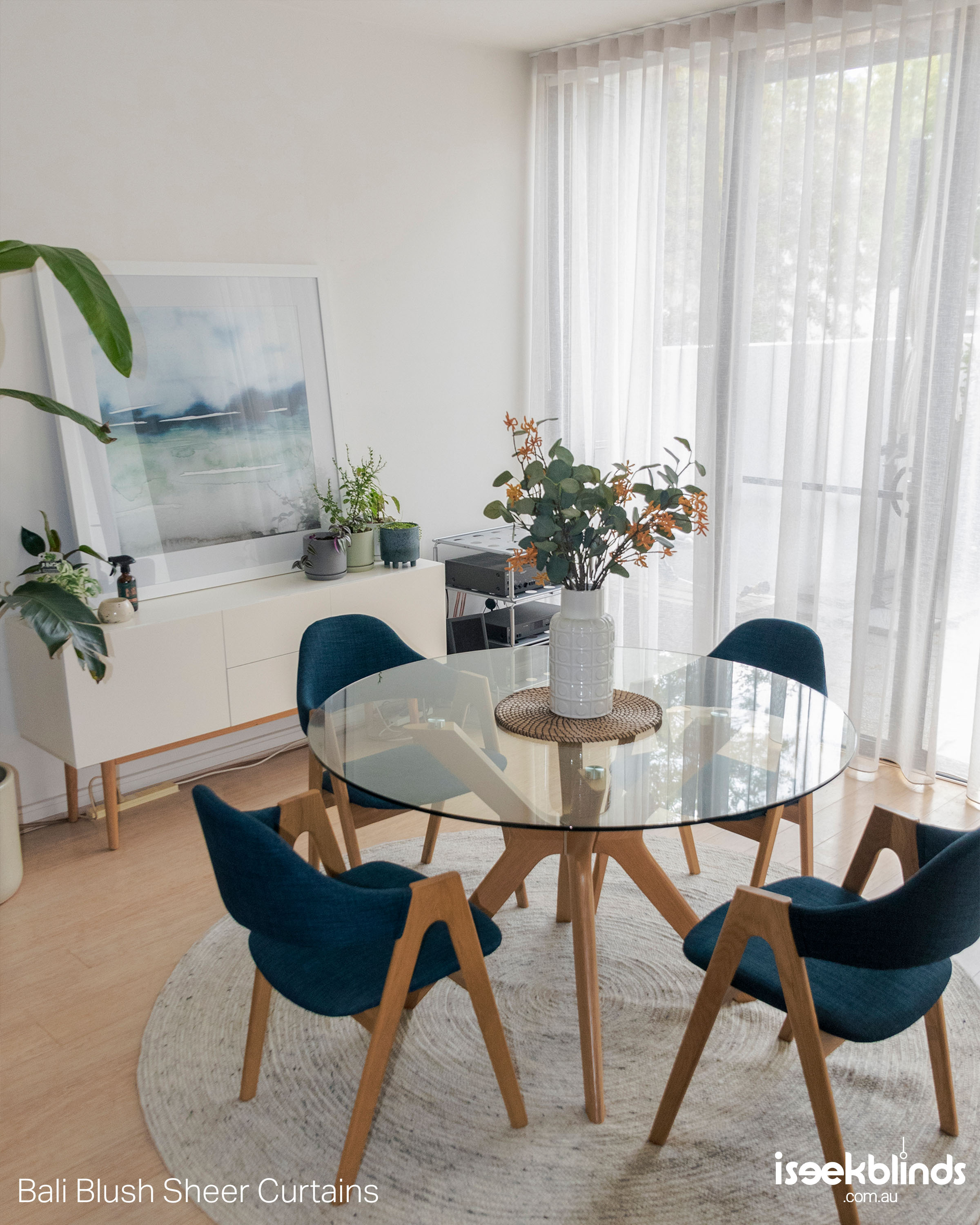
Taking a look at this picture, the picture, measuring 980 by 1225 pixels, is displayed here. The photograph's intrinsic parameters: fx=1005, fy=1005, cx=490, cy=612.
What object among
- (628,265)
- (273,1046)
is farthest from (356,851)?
(628,265)

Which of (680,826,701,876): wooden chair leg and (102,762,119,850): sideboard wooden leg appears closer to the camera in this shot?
(680,826,701,876): wooden chair leg

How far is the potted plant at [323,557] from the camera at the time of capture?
153 inches

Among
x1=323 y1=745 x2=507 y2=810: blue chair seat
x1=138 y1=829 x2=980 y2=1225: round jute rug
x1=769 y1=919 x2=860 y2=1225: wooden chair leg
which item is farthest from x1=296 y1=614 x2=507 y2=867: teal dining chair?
x1=769 y1=919 x2=860 y2=1225: wooden chair leg

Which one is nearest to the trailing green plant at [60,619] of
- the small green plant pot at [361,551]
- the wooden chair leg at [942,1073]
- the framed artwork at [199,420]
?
the framed artwork at [199,420]

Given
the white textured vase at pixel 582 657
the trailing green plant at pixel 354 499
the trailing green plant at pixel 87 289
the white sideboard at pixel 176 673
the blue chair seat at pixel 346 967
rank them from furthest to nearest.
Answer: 1. the trailing green plant at pixel 354 499
2. the white sideboard at pixel 176 673
3. the trailing green plant at pixel 87 289
4. the white textured vase at pixel 582 657
5. the blue chair seat at pixel 346 967

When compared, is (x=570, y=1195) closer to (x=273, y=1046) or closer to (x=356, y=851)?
(x=273, y=1046)

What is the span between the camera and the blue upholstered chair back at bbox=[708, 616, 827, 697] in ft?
9.62

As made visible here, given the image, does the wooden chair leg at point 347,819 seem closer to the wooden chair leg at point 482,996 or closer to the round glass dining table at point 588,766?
the round glass dining table at point 588,766

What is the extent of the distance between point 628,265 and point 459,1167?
3.67m

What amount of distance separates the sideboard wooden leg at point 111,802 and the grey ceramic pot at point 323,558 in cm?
104

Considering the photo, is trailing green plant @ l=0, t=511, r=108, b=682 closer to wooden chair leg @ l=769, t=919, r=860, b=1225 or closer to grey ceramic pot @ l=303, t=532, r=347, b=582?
grey ceramic pot @ l=303, t=532, r=347, b=582

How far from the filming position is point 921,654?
3.70 meters

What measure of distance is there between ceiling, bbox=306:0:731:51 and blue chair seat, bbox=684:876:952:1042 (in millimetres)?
3358

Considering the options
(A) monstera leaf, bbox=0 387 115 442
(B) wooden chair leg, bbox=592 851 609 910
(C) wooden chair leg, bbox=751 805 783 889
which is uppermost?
(A) monstera leaf, bbox=0 387 115 442
